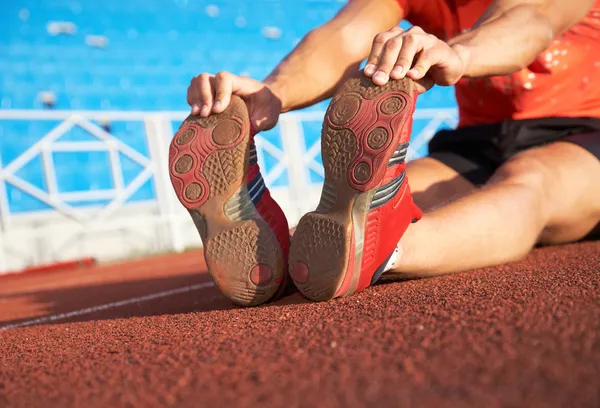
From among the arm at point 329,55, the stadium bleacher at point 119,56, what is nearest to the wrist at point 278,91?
the arm at point 329,55

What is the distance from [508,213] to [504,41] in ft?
0.97

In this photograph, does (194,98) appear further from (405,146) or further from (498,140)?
(498,140)

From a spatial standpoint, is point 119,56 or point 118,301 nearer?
point 118,301

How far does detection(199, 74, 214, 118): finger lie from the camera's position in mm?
1027

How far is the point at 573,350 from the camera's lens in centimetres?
48

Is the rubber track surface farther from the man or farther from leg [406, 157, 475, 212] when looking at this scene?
leg [406, 157, 475, 212]

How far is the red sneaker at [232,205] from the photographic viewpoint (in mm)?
922

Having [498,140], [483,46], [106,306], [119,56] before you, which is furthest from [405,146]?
[119,56]

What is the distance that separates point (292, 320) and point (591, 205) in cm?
80

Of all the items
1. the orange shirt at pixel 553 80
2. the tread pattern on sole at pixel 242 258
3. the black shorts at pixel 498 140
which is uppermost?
the orange shirt at pixel 553 80

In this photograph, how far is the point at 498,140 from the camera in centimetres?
147

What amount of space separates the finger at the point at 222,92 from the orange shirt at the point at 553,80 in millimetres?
692

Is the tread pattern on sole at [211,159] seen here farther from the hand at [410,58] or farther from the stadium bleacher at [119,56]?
the stadium bleacher at [119,56]

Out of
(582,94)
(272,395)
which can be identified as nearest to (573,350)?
(272,395)
